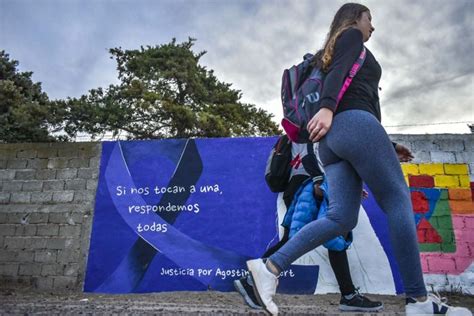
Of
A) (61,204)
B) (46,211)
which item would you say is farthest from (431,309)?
(46,211)

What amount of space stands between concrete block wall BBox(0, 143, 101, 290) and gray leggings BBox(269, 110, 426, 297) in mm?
2855

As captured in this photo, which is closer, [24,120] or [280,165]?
[280,165]

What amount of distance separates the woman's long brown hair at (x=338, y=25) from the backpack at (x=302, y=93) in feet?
0.17

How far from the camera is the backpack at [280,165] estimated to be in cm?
295

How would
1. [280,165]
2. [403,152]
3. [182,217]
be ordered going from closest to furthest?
[403,152], [280,165], [182,217]

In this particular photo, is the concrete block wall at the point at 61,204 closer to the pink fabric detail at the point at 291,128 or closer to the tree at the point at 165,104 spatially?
the pink fabric detail at the point at 291,128

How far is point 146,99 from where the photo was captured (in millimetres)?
13609

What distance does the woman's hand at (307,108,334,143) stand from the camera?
153 centimetres

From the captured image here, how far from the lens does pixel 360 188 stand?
163 centimetres

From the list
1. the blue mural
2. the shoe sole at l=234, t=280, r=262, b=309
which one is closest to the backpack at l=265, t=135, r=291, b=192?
the blue mural

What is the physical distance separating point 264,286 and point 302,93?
89 cm

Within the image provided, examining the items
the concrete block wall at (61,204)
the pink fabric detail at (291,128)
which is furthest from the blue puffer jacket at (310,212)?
the concrete block wall at (61,204)

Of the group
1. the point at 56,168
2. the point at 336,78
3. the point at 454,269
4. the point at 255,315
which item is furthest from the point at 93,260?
the point at 454,269

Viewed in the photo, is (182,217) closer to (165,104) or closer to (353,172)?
(353,172)
